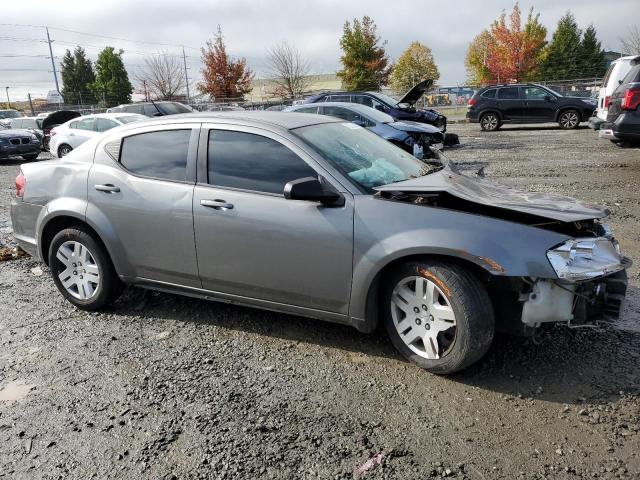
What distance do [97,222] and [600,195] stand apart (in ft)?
23.9

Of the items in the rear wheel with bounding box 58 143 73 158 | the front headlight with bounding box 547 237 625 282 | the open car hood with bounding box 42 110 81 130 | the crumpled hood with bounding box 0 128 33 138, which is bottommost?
the rear wheel with bounding box 58 143 73 158

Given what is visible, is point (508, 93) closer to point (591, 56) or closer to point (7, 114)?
point (7, 114)

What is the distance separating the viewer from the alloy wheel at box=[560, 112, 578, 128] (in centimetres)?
1938

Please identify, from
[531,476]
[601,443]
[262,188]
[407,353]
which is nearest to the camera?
[531,476]

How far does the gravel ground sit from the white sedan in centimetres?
1173

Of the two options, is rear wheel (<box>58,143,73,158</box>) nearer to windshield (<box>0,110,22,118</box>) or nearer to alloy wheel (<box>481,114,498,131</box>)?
alloy wheel (<box>481,114,498,131</box>)

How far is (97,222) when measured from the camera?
4.21 metres

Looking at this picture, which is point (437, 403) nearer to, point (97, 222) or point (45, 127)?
point (97, 222)

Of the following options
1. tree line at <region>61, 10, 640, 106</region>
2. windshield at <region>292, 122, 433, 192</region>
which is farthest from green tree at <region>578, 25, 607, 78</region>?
windshield at <region>292, 122, 433, 192</region>

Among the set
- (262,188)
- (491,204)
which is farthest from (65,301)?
(491,204)

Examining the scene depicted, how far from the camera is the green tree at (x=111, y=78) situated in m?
51.5

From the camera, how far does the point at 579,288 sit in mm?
3043

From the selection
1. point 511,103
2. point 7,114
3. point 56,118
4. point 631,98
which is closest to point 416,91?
point 631,98

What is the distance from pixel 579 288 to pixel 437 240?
0.86 metres
